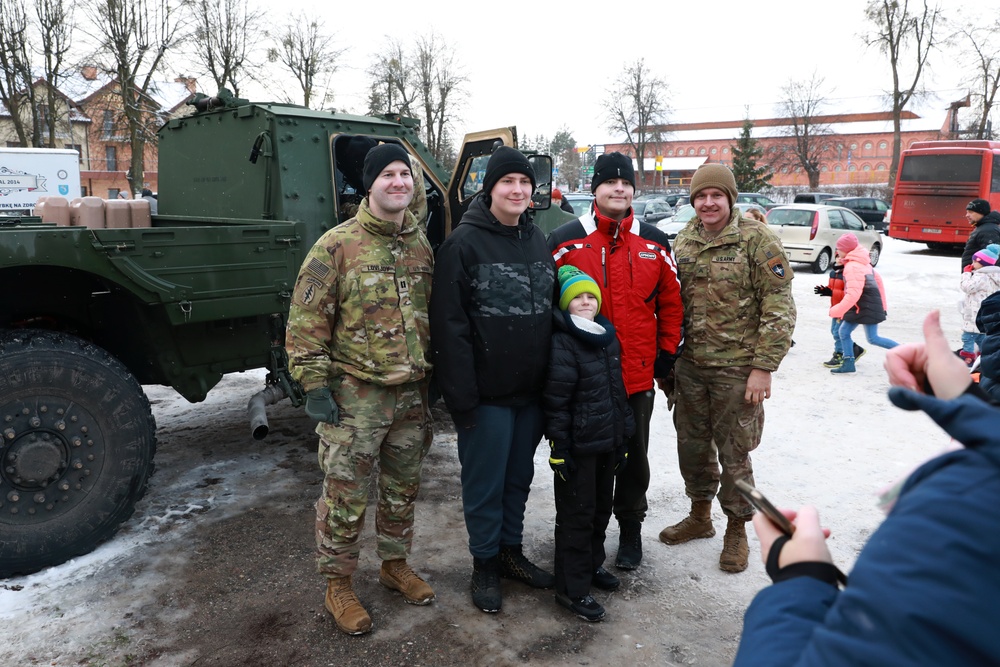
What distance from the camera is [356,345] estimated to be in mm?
A: 2844

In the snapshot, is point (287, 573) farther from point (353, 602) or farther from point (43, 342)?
point (43, 342)

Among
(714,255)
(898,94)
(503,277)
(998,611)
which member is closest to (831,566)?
(998,611)

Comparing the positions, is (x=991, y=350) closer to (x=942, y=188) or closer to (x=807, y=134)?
(x=942, y=188)

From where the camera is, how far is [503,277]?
9.46 ft

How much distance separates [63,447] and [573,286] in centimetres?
239

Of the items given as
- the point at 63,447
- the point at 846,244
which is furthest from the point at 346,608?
the point at 846,244

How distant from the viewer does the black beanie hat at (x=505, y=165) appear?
289cm

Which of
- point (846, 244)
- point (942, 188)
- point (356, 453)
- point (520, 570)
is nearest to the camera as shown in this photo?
point (356, 453)

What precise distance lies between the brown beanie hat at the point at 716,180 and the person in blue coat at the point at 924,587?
2.48 meters

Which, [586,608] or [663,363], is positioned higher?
[663,363]

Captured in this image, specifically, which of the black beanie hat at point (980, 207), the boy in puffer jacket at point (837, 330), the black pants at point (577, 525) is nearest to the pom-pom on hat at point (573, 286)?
the black pants at point (577, 525)

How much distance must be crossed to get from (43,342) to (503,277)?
2092 mm

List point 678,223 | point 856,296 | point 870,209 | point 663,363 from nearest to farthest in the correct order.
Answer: point 663,363
point 856,296
point 678,223
point 870,209

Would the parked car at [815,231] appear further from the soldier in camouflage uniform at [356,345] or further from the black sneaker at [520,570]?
the soldier in camouflage uniform at [356,345]
